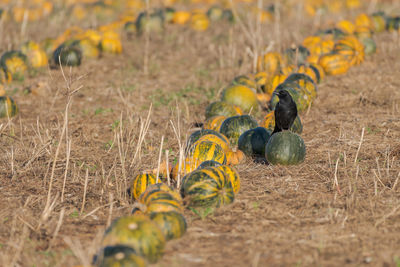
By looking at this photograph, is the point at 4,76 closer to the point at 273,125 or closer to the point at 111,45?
the point at 111,45

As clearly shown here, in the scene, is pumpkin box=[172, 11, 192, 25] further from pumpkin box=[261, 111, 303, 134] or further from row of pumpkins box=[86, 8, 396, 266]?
pumpkin box=[261, 111, 303, 134]

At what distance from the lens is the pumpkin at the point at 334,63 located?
442 inches

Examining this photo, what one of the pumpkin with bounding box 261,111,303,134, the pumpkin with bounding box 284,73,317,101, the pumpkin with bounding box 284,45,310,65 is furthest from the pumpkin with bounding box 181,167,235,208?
the pumpkin with bounding box 284,45,310,65

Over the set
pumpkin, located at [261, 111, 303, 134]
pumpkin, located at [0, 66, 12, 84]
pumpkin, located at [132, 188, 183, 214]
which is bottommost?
pumpkin, located at [132, 188, 183, 214]

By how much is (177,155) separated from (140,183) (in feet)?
5.25

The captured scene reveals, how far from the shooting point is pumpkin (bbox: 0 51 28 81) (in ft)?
38.0

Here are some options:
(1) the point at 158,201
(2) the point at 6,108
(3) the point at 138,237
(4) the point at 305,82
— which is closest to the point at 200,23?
(4) the point at 305,82

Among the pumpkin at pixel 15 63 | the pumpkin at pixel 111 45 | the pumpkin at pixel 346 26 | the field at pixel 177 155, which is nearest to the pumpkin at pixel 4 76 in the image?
the field at pixel 177 155

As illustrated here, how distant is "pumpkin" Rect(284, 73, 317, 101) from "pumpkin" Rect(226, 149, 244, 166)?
112 inches

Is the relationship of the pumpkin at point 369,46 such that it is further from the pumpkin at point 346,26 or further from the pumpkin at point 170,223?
the pumpkin at point 170,223

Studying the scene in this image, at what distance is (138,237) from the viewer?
4391mm

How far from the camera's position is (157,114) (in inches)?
379

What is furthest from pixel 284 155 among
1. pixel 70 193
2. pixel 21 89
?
pixel 21 89

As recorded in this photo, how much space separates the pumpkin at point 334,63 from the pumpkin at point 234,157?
16.3 ft
